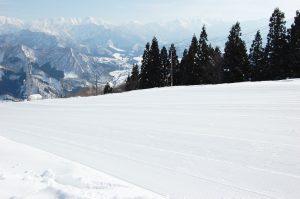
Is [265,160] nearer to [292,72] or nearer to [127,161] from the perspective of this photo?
[127,161]

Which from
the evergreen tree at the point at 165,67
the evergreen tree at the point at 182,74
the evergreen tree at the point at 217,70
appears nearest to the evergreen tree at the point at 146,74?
the evergreen tree at the point at 165,67

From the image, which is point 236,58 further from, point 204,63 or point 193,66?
point 193,66

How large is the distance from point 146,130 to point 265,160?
172 inches

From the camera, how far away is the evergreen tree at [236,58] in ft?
157

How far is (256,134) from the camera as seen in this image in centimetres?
865

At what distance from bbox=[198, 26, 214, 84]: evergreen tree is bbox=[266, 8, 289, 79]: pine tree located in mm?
10529

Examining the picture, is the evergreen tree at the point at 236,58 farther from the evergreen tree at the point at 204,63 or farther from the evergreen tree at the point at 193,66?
the evergreen tree at the point at 193,66

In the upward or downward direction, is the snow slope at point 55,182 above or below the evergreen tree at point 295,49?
below

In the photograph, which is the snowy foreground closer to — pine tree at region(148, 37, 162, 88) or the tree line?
the tree line

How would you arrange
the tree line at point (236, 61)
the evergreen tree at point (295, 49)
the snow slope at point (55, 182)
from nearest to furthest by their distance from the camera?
1. the snow slope at point (55, 182)
2. the evergreen tree at point (295, 49)
3. the tree line at point (236, 61)

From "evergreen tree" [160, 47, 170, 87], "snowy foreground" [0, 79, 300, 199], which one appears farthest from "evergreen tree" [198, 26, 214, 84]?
"snowy foreground" [0, 79, 300, 199]

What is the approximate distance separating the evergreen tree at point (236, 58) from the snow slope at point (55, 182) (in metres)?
43.0

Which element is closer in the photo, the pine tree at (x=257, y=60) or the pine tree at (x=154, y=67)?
the pine tree at (x=257, y=60)

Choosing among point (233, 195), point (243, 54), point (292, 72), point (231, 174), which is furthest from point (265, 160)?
point (243, 54)
